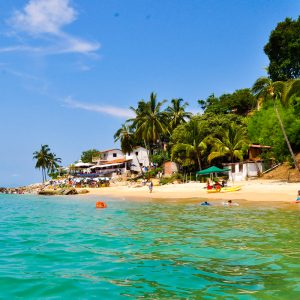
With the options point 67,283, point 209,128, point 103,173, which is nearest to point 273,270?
point 67,283

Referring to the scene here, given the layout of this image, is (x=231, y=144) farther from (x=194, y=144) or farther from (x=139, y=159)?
(x=139, y=159)

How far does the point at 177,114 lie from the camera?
65.3m

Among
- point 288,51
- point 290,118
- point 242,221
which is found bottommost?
point 242,221

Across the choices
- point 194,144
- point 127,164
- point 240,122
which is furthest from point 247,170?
point 127,164

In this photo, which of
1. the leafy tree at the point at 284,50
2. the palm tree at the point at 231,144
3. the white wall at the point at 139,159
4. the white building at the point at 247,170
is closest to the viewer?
the white building at the point at 247,170

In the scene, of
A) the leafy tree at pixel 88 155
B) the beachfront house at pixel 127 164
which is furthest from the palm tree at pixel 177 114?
the leafy tree at pixel 88 155

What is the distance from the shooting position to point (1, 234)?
14555 millimetres

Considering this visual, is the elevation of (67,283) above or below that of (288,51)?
below

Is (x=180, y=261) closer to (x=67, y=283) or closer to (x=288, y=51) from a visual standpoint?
(x=67, y=283)

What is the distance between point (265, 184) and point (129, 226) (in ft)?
73.2

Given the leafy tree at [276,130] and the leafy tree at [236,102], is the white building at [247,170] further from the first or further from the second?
the leafy tree at [236,102]

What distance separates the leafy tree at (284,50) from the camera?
50375mm

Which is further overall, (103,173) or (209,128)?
(103,173)

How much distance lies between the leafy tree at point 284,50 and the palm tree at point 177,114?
17085 mm
